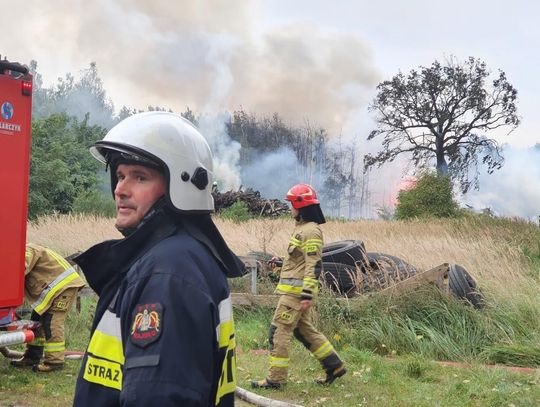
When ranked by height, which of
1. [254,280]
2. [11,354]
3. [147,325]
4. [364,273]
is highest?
[147,325]

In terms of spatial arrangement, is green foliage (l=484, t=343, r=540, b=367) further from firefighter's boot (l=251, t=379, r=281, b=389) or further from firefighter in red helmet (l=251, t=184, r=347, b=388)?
firefighter's boot (l=251, t=379, r=281, b=389)

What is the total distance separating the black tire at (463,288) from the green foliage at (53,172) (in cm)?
1401

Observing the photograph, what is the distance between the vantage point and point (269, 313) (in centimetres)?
783

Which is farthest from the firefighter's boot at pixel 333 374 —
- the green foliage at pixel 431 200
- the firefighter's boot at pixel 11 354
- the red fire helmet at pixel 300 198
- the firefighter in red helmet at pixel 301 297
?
the green foliage at pixel 431 200

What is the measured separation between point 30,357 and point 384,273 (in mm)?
4107

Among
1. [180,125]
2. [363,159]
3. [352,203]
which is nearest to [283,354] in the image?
[180,125]

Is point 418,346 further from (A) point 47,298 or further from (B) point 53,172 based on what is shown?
(B) point 53,172

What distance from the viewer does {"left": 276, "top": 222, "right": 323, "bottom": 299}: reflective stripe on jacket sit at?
532 cm

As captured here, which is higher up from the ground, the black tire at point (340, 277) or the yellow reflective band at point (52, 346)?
the black tire at point (340, 277)

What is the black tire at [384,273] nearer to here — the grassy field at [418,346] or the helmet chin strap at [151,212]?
the grassy field at [418,346]

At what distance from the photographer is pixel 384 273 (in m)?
7.34

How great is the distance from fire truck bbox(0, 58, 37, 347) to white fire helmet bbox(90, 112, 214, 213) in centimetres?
339

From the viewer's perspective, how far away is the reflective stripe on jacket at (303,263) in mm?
5320

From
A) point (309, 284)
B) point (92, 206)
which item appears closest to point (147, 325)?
point (309, 284)
